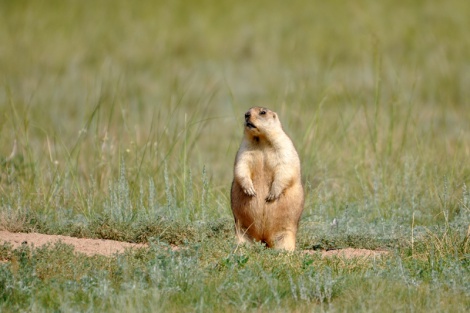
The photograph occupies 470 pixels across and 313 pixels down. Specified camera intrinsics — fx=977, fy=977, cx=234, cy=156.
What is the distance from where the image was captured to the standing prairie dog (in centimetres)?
764

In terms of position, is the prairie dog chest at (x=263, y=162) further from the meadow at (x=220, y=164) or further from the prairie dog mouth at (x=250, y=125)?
the meadow at (x=220, y=164)

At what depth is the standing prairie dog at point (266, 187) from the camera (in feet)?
25.1

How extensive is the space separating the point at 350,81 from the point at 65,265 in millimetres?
9804

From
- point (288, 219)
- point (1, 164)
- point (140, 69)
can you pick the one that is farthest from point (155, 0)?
point (288, 219)

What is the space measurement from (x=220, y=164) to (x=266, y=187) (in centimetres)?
397

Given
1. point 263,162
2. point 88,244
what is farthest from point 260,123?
point 88,244

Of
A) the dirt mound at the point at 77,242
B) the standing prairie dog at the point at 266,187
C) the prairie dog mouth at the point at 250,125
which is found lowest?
the dirt mound at the point at 77,242


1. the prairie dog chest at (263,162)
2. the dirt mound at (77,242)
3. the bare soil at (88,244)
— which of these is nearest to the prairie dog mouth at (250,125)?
the prairie dog chest at (263,162)

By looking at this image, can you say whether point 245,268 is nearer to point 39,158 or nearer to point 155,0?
point 39,158

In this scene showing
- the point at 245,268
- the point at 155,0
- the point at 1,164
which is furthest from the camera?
the point at 155,0

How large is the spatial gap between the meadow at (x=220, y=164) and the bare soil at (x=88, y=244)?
197mm

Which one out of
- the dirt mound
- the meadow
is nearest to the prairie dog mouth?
the meadow

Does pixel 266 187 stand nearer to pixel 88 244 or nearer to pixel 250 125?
pixel 250 125

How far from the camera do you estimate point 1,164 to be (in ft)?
29.5
